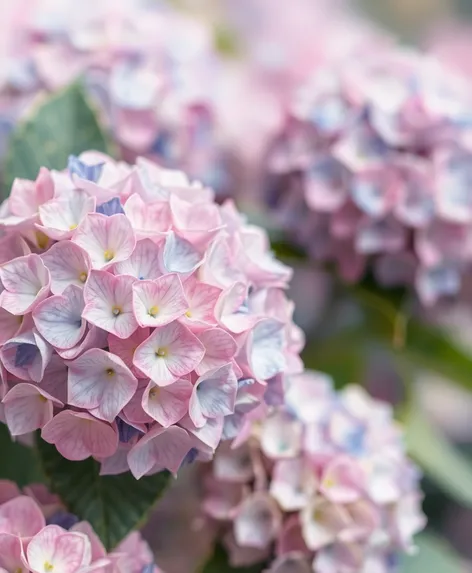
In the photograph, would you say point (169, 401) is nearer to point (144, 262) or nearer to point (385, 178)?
point (144, 262)

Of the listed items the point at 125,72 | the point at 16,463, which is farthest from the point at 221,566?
the point at 125,72

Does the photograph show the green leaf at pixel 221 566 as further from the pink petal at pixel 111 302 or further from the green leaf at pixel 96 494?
the pink petal at pixel 111 302

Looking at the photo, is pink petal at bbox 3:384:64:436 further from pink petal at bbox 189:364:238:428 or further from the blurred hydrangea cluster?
the blurred hydrangea cluster

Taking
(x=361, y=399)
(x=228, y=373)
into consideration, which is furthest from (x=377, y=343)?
(x=228, y=373)

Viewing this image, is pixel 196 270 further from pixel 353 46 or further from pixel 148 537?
pixel 353 46

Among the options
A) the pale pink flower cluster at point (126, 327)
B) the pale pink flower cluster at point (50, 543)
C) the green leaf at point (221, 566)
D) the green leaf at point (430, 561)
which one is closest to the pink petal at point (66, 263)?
the pale pink flower cluster at point (126, 327)

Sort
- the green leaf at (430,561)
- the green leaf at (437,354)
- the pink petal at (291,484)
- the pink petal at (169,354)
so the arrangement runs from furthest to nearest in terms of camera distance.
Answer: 1. the green leaf at (437,354)
2. the green leaf at (430,561)
3. the pink petal at (291,484)
4. the pink petal at (169,354)

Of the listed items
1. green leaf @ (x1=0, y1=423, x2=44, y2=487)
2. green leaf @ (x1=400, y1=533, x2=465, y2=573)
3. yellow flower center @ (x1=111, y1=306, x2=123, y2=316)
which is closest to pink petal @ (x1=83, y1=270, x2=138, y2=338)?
yellow flower center @ (x1=111, y1=306, x2=123, y2=316)
